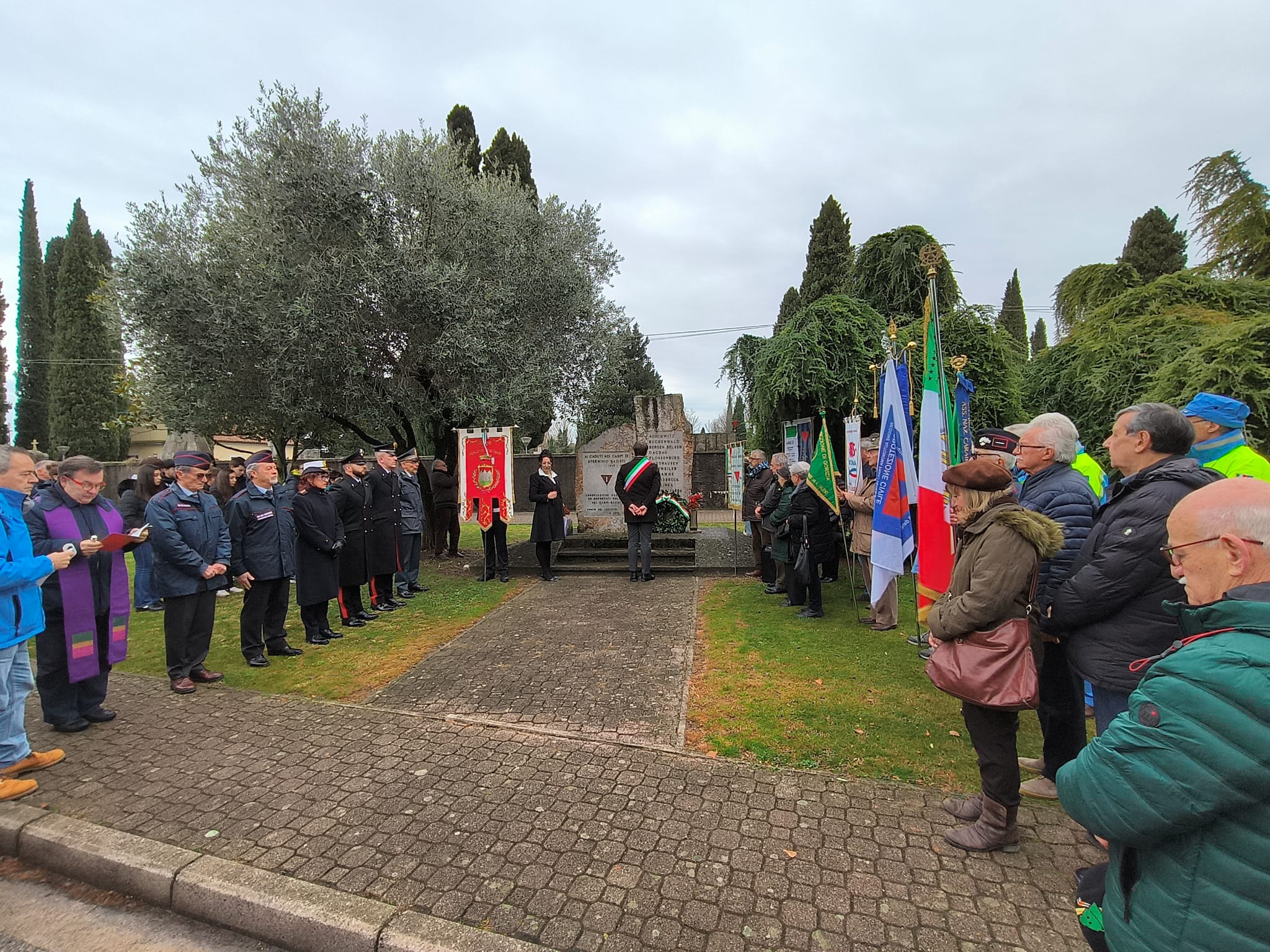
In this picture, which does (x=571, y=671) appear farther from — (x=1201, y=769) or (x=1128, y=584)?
(x=1201, y=769)

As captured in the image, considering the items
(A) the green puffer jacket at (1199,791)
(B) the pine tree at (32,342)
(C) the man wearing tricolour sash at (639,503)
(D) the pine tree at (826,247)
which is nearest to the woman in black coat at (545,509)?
(C) the man wearing tricolour sash at (639,503)

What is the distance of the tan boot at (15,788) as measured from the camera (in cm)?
333

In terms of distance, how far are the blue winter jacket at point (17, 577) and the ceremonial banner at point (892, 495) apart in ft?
20.3

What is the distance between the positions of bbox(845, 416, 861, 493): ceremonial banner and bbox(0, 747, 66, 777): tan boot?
749 centimetres

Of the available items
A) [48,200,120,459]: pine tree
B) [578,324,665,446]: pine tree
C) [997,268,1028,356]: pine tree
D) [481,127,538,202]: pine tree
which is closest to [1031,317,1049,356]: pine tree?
[997,268,1028,356]: pine tree

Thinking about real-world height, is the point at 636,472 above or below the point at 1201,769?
above

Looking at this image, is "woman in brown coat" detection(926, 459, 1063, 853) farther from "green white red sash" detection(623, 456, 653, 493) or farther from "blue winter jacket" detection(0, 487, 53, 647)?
"green white red sash" detection(623, 456, 653, 493)

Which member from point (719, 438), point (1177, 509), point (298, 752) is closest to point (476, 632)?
point (298, 752)

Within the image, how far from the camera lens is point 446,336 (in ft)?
30.6

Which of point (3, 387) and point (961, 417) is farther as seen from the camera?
point (3, 387)

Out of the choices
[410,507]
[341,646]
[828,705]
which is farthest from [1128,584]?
[410,507]

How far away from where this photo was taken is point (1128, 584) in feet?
8.29

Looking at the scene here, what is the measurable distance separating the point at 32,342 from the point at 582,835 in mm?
43714

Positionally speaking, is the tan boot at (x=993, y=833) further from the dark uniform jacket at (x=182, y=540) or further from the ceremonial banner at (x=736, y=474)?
the ceremonial banner at (x=736, y=474)
